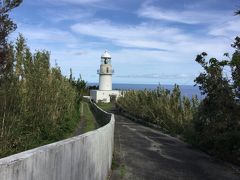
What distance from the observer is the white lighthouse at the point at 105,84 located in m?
86.4

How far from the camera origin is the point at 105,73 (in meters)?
86.8

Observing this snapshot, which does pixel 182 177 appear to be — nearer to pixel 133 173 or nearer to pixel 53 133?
pixel 133 173

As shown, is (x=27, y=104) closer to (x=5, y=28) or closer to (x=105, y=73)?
(x=5, y=28)

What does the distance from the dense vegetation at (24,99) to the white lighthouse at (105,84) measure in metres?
61.6

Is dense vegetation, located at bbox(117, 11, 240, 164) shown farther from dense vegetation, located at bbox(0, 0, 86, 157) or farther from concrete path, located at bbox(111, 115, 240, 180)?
dense vegetation, located at bbox(0, 0, 86, 157)

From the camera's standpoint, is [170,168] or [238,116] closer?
[170,168]

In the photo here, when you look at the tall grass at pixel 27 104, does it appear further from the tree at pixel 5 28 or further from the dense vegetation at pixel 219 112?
the dense vegetation at pixel 219 112

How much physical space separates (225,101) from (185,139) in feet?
26.1

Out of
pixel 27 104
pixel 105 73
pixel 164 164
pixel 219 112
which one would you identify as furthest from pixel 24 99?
pixel 105 73

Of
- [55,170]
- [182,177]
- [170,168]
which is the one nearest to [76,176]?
[55,170]

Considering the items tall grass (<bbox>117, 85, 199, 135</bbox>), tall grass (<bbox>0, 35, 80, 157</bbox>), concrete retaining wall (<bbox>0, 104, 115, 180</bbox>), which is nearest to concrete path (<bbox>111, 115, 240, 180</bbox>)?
tall grass (<bbox>0, 35, 80, 157</bbox>)

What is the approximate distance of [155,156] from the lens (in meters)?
16.9

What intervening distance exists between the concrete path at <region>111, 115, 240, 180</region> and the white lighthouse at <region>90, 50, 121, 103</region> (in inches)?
2591

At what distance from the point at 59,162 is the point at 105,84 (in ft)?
275
